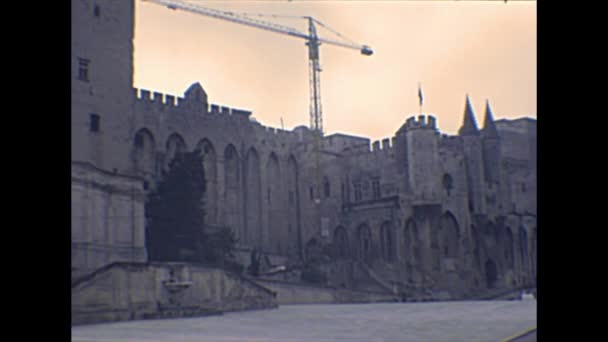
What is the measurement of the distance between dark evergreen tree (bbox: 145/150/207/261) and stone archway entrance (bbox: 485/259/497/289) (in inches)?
956

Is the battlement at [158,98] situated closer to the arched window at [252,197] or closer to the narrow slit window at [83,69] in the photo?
the arched window at [252,197]

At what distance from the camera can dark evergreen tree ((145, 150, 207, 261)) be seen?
34656mm

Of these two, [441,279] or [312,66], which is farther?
[312,66]

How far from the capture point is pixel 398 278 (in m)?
44.8

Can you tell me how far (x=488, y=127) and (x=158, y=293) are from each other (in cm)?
4095

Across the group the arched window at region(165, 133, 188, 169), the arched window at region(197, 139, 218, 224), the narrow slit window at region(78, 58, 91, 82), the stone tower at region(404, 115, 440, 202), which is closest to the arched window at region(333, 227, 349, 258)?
the stone tower at region(404, 115, 440, 202)

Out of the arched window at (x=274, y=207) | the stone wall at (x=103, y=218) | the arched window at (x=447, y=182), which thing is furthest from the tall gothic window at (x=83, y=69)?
the arched window at (x=447, y=182)

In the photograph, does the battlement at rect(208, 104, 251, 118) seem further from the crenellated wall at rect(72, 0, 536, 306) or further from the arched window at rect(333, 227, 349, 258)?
the arched window at rect(333, 227, 349, 258)

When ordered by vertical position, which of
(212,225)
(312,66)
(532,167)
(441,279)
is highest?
(312,66)
